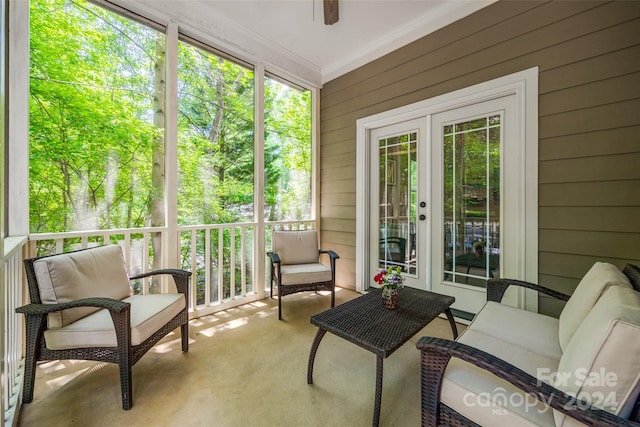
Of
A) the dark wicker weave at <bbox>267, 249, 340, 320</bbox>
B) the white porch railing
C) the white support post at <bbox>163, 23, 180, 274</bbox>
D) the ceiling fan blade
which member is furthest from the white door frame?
the white support post at <bbox>163, 23, 180, 274</bbox>

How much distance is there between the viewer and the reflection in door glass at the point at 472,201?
2.56m

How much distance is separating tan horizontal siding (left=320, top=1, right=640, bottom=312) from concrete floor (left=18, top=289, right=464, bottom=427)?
1.29 m

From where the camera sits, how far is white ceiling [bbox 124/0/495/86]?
8.67 ft

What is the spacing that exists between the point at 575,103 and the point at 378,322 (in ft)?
7.14

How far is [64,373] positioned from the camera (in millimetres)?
1883

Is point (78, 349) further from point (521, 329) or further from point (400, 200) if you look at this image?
point (400, 200)

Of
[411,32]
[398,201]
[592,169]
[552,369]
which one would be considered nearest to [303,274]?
[398,201]

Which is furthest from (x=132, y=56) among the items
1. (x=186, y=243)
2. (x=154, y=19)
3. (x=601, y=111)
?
(x=601, y=111)

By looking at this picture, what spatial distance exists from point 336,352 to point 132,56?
3.06 metres

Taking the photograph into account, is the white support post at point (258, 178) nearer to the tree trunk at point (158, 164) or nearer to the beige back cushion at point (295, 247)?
the beige back cushion at point (295, 247)

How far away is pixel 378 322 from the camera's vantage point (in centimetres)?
172

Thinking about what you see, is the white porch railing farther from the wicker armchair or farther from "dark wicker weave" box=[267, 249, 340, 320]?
"dark wicker weave" box=[267, 249, 340, 320]

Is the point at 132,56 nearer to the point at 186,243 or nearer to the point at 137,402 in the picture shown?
the point at 186,243

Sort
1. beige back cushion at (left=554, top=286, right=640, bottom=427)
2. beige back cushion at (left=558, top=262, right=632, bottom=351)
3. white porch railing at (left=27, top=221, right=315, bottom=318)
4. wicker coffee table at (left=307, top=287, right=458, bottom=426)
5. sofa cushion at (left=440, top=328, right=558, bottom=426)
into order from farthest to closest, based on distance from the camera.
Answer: white porch railing at (left=27, top=221, right=315, bottom=318) → wicker coffee table at (left=307, top=287, right=458, bottom=426) → beige back cushion at (left=558, top=262, right=632, bottom=351) → sofa cushion at (left=440, top=328, right=558, bottom=426) → beige back cushion at (left=554, top=286, right=640, bottom=427)
